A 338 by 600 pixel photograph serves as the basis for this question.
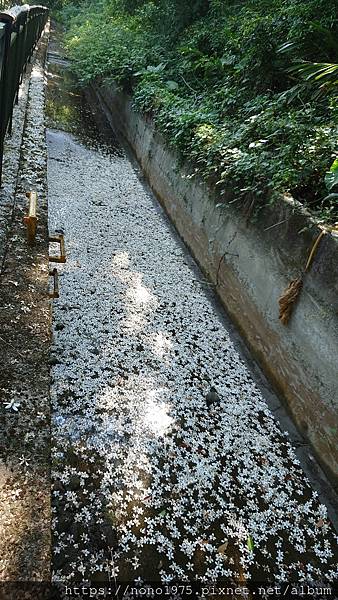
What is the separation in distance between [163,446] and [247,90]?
14.0ft

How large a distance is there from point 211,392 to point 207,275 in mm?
1458

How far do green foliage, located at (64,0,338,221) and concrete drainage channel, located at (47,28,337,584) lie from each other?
1.18 m

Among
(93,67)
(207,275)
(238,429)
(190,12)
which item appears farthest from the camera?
(93,67)

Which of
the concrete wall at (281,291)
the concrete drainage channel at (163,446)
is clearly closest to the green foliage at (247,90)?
the concrete wall at (281,291)

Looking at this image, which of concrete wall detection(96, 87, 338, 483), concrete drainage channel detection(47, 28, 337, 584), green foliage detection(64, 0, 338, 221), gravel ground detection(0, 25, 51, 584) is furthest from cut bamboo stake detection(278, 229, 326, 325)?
gravel ground detection(0, 25, 51, 584)

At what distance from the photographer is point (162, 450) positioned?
213 centimetres

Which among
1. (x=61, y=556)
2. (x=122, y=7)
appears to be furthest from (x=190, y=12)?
(x=61, y=556)

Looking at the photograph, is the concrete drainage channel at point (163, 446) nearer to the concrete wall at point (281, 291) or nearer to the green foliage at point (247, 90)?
the concrete wall at point (281, 291)

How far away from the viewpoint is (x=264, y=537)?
1864mm

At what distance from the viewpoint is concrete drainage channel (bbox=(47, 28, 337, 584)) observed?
1711mm

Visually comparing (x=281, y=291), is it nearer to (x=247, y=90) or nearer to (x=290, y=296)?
(x=290, y=296)

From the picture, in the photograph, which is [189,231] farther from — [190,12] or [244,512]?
[190,12]

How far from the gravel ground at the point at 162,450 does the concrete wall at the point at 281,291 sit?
0.19 m

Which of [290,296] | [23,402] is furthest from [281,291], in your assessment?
[23,402]
